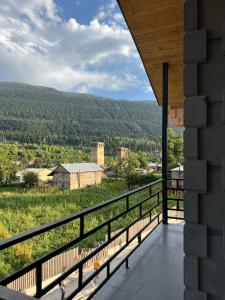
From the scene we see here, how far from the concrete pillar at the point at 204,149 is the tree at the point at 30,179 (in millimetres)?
25783

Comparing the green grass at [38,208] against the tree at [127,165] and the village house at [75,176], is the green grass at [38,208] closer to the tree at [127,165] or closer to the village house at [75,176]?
the village house at [75,176]

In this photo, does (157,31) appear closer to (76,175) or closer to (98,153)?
(76,175)

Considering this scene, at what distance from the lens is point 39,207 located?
2078 cm

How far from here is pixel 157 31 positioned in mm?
2473

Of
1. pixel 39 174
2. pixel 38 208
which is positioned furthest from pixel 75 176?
pixel 38 208

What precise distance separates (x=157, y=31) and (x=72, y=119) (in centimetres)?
3973

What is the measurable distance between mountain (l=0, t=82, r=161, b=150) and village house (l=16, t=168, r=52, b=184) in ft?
22.2

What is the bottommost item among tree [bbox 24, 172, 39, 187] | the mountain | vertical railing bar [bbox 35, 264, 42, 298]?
tree [bbox 24, 172, 39, 187]

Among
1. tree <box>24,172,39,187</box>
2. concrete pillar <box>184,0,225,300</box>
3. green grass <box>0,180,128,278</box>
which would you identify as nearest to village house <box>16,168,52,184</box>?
tree <box>24,172,39,187</box>

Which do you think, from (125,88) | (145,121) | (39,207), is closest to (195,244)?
(39,207)

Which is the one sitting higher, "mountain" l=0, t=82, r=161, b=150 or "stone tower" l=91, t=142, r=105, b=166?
"mountain" l=0, t=82, r=161, b=150

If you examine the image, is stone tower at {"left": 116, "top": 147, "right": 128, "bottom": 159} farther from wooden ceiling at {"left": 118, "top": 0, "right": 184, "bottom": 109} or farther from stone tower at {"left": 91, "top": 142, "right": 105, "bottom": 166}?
wooden ceiling at {"left": 118, "top": 0, "right": 184, "bottom": 109}

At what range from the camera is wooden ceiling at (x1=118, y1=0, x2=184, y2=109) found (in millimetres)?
2154

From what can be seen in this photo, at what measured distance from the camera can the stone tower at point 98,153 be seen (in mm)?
30422
